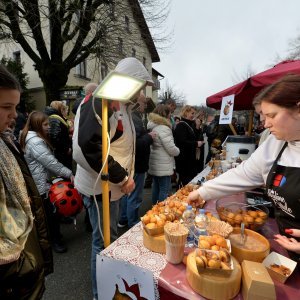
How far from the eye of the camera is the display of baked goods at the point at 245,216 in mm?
1479

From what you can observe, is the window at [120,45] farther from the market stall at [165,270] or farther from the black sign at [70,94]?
the market stall at [165,270]

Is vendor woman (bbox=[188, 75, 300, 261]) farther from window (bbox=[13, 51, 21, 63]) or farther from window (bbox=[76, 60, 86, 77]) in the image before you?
window (bbox=[13, 51, 21, 63])

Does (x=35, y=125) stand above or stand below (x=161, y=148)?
above

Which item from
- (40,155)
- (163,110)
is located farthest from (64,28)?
(40,155)

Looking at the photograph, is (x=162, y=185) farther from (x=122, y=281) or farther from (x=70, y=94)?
(x=70, y=94)

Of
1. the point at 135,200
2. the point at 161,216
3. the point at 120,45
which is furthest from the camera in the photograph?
the point at 120,45

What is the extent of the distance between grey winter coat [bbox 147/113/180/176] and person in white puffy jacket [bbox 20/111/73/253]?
131 cm

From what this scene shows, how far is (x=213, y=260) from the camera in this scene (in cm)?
104

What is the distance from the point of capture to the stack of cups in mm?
1204

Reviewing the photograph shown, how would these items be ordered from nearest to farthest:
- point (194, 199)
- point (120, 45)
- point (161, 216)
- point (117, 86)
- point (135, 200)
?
point (117, 86) < point (161, 216) < point (194, 199) < point (135, 200) < point (120, 45)

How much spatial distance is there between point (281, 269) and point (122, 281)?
2.70 ft

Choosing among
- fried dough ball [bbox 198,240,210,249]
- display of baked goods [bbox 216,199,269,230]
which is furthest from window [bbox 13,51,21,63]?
fried dough ball [bbox 198,240,210,249]

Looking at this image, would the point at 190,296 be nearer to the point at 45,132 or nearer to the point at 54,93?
the point at 45,132

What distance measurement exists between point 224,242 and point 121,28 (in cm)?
866
